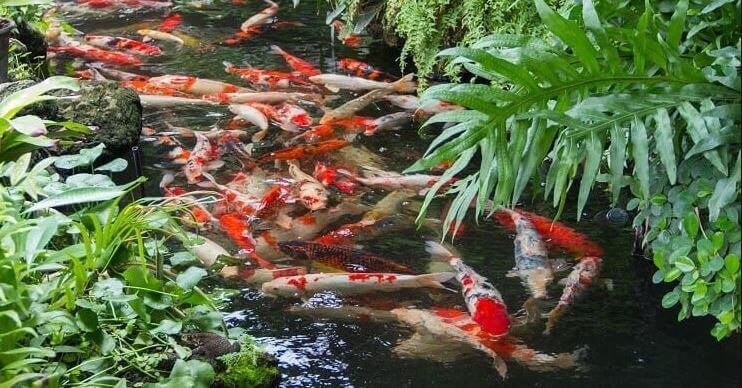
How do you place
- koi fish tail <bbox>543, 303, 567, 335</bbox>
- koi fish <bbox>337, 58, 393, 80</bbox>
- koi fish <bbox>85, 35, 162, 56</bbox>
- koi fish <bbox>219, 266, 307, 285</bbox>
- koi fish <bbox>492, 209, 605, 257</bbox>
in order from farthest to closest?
koi fish <bbox>85, 35, 162, 56</bbox> < koi fish <bbox>337, 58, 393, 80</bbox> < koi fish <bbox>492, 209, 605, 257</bbox> < koi fish <bbox>219, 266, 307, 285</bbox> < koi fish tail <bbox>543, 303, 567, 335</bbox>

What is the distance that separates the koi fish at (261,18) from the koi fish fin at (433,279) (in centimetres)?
428

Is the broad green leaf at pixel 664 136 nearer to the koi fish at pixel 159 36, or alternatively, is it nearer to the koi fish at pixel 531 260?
the koi fish at pixel 531 260

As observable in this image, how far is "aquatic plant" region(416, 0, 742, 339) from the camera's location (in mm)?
2137

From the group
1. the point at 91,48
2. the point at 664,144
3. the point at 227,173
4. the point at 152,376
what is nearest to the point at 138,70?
the point at 91,48

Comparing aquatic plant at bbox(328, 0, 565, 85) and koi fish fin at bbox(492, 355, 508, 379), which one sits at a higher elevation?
aquatic plant at bbox(328, 0, 565, 85)

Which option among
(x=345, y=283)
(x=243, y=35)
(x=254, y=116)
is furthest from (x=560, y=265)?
(x=243, y=35)

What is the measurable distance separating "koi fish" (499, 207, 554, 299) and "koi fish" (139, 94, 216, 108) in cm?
260

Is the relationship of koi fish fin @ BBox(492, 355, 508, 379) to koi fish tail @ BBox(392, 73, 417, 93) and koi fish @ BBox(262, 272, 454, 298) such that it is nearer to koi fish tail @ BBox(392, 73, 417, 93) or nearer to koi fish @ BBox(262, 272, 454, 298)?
koi fish @ BBox(262, 272, 454, 298)

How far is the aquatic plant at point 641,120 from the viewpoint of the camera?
2.14 m

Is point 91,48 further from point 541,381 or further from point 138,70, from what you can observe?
point 541,381

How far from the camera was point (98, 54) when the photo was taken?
6785 millimetres

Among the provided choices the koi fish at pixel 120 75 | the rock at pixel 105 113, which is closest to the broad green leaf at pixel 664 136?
the rock at pixel 105 113

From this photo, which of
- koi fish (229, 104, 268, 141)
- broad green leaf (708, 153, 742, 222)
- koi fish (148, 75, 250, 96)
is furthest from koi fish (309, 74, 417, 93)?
broad green leaf (708, 153, 742, 222)

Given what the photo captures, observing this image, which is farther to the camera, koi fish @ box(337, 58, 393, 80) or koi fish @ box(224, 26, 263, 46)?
koi fish @ box(224, 26, 263, 46)
